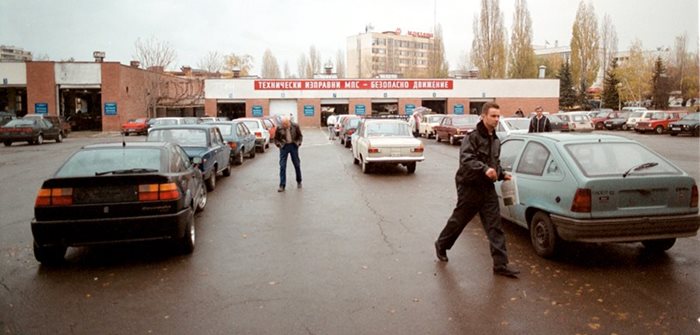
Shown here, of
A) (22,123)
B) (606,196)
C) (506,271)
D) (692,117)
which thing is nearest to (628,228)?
(606,196)

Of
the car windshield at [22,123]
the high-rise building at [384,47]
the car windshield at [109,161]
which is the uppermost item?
the high-rise building at [384,47]

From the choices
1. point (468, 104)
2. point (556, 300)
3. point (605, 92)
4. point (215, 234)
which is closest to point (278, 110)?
point (468, 104)

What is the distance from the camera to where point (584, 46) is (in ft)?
218

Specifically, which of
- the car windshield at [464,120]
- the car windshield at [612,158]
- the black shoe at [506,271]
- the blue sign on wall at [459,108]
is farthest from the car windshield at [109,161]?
the blue sign on wall at [459,108]

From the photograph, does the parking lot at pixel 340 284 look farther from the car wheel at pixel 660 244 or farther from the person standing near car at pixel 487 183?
the person standing near car at pixel 487 183

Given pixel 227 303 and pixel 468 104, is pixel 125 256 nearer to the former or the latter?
pixel 227 303

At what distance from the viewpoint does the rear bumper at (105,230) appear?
20.0ft

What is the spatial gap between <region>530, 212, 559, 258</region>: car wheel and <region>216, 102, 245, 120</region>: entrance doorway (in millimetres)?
50207

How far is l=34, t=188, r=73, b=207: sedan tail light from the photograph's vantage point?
6.14 metres

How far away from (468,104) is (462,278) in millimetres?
51511

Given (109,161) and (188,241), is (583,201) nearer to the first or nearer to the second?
(188,241)

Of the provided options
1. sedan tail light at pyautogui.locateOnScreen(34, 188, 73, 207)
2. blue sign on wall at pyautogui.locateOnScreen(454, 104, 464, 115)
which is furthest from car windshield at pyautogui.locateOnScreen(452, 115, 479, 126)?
blue sign on wall at pyautogui.locateOnScreen(454, 104, 464, 115)

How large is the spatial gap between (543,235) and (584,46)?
67.0m

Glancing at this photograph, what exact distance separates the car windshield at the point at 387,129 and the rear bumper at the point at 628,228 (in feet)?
32.9
